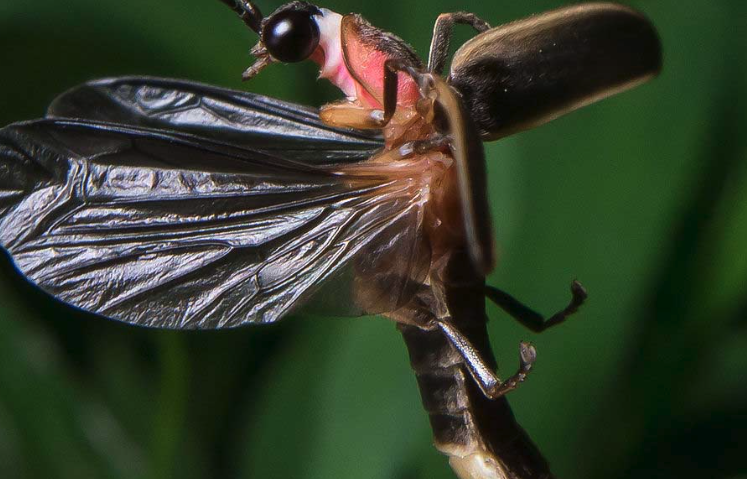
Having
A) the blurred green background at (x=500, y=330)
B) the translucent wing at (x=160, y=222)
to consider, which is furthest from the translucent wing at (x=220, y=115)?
the blurred green background at (x=500, y=330)

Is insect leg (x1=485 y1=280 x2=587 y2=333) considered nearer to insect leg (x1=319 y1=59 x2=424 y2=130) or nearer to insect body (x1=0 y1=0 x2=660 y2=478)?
insect body (x1=0 y1=0 x2=660 y2=478)

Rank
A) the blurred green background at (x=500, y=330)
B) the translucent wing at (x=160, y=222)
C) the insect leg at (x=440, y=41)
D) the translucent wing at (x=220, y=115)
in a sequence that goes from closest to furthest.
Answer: the translucent wing at (x=160, y=222) < the insect leg at (x=440, y=41) < the translucent wing at (x=220, y=115) < the blurred green background at (x=500, y=330)

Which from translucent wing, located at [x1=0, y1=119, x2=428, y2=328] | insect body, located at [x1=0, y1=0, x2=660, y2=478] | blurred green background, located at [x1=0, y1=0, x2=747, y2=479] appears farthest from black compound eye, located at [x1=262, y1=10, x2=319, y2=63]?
blurred green background, located at [x1=0, y1=0, x2=747, y2=479]

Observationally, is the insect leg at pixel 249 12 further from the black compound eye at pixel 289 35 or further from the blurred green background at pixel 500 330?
the blurred green background at pixel 500 330

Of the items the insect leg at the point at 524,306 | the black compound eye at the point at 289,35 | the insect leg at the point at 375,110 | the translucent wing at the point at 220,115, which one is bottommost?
the insect leg at the point at 524,306

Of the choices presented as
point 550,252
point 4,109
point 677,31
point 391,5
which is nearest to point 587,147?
point 550,252

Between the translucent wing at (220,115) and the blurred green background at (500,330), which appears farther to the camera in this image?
the blurred green background at (500,330)

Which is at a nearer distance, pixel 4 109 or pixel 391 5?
pixel 391 5

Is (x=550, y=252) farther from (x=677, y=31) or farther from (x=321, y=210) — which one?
(x=321, y=210)
